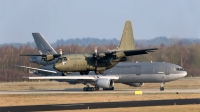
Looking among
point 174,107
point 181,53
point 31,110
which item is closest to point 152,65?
point 174,107

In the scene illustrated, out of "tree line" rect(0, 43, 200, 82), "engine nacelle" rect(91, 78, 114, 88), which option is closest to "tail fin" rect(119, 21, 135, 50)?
"engine nacelle" rect(91, 78, 114, 88)

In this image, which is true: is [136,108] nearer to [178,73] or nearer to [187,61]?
[178,73]

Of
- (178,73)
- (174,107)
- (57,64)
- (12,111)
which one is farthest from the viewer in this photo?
(178,73)

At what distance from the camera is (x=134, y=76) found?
8619 centimetres

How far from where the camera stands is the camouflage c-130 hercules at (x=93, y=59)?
6556 centimetres

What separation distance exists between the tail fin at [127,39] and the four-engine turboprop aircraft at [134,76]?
1054cm

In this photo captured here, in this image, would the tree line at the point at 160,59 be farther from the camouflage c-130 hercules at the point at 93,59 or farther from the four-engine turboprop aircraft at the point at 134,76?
the camouflage c-130 hercules at the point at 93,59

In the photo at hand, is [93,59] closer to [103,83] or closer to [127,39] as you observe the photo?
[127,39]

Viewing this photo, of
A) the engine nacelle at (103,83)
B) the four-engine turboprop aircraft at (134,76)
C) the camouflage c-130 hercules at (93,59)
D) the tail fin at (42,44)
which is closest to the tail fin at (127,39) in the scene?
the camouflage c-130 hercules at (93,59)

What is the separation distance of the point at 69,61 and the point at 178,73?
24740 millimetres

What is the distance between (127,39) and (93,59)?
24.9 feet

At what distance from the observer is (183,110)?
48.9 m

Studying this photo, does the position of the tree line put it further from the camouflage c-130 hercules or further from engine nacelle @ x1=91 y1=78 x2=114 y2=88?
the camouflage c-130 hercules

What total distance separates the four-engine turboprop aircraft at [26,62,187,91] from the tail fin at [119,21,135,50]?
34.6 ft
